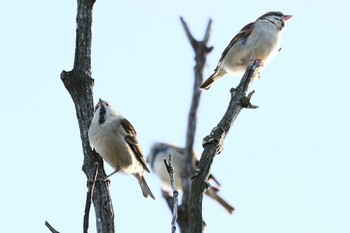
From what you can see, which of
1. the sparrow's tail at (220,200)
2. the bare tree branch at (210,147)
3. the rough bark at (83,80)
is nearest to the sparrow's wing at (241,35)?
the sparrow's tail at (220,200)

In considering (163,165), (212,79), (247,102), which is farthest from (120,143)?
(247,102)

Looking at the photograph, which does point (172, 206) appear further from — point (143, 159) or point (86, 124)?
point (143, 159)

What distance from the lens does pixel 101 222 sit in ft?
11.9

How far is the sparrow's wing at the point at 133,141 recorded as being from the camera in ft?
21.1

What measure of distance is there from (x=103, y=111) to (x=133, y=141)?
38cm

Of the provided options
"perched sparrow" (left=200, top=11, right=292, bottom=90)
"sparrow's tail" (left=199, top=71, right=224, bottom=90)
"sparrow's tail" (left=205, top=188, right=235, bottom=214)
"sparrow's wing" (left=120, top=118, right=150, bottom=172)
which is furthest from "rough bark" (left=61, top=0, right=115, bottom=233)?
"sparrow's tail" (left=205, top=188, right=235, bottom=214)

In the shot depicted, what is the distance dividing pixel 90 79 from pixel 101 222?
89 cm

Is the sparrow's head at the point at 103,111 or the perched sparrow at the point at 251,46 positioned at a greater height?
the perched sparrow at the point at 251,46

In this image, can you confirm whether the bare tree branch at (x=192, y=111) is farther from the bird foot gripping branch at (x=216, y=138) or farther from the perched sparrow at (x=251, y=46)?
the perched sparrow at (x=251, y=46)

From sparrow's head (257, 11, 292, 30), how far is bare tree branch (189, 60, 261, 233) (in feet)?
12.6

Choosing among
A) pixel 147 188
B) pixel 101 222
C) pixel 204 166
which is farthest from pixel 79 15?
pixel 147 188

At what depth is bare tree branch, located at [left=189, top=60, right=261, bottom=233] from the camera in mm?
2805

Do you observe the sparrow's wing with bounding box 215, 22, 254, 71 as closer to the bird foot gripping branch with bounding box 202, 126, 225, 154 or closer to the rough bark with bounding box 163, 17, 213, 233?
the bird foot gripping branch with bounding box 202, 126, 225, 154

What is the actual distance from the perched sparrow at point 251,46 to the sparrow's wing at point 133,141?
46.6 inches
